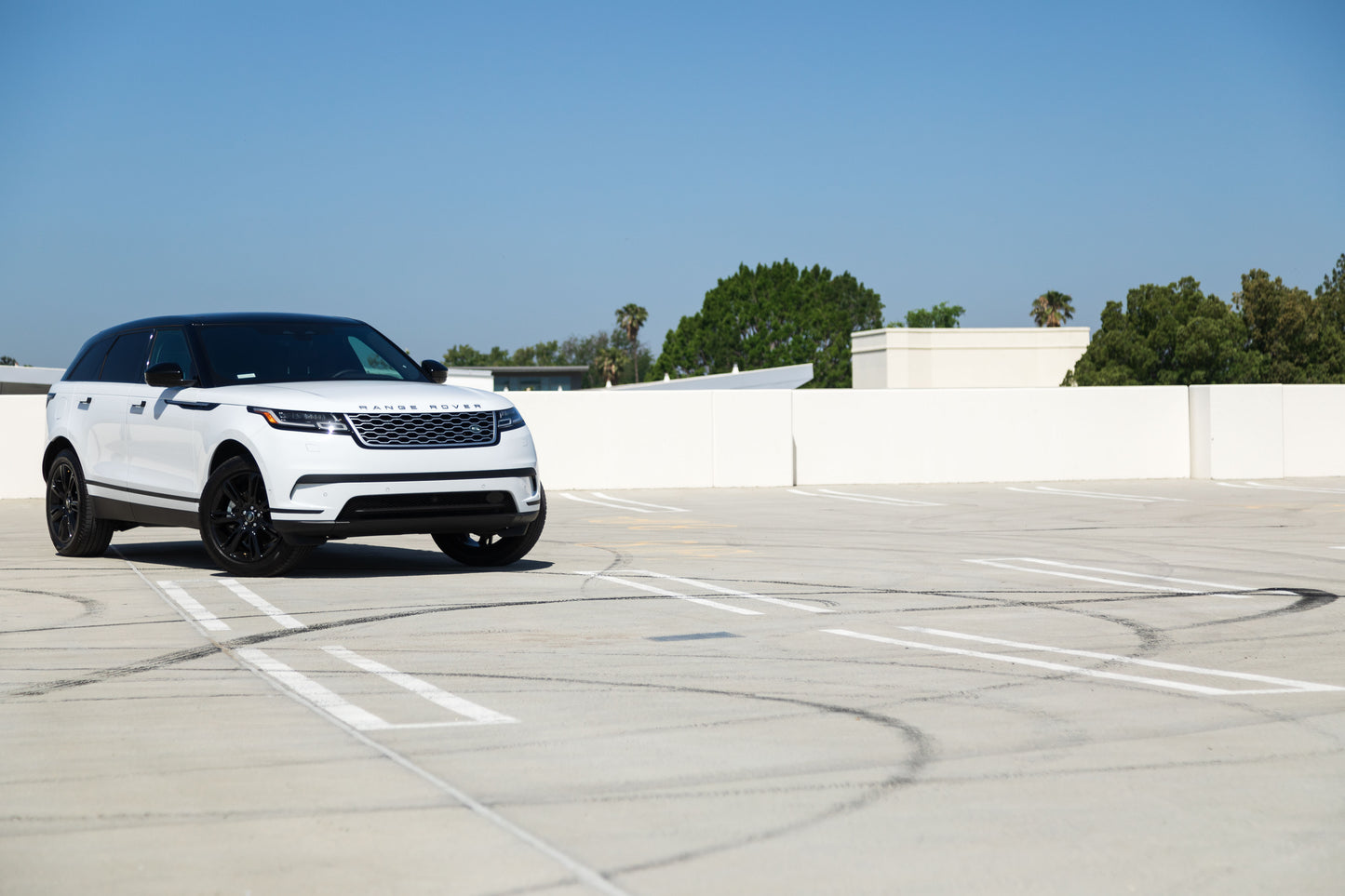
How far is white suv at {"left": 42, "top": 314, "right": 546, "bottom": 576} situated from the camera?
9.79 metres

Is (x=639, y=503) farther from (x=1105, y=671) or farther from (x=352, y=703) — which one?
(x=352, y=703)

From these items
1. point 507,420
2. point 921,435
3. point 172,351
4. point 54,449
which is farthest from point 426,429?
point 921,435

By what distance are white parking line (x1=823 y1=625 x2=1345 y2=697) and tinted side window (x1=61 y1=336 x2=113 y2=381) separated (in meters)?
7.24

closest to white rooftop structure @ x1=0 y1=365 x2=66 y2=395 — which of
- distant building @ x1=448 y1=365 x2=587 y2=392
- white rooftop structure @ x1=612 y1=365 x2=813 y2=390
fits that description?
white rooftop structure @ x1=612 y1=365 x2=813 y2=390

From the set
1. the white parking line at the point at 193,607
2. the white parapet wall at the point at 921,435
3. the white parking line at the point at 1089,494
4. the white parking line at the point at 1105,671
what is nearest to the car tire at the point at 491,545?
the white parking line at the point at 193,607

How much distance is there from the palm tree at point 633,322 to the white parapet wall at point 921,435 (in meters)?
129

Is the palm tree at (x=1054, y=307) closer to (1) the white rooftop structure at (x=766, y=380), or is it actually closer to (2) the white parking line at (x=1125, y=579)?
(1) the white rooftop structure at (x=766, y=380)

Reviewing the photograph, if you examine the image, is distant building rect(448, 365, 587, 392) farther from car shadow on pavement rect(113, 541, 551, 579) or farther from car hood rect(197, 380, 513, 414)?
car hood rect(197, 380, 513, 414)

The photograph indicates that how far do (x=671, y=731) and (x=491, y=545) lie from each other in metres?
6.15

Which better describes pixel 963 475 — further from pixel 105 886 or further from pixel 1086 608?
pixel 105 886

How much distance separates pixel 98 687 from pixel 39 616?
2616 mm

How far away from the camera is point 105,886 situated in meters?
3.67

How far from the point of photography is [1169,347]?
58.7 m

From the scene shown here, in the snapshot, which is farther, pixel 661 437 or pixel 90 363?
pixel 661 437
